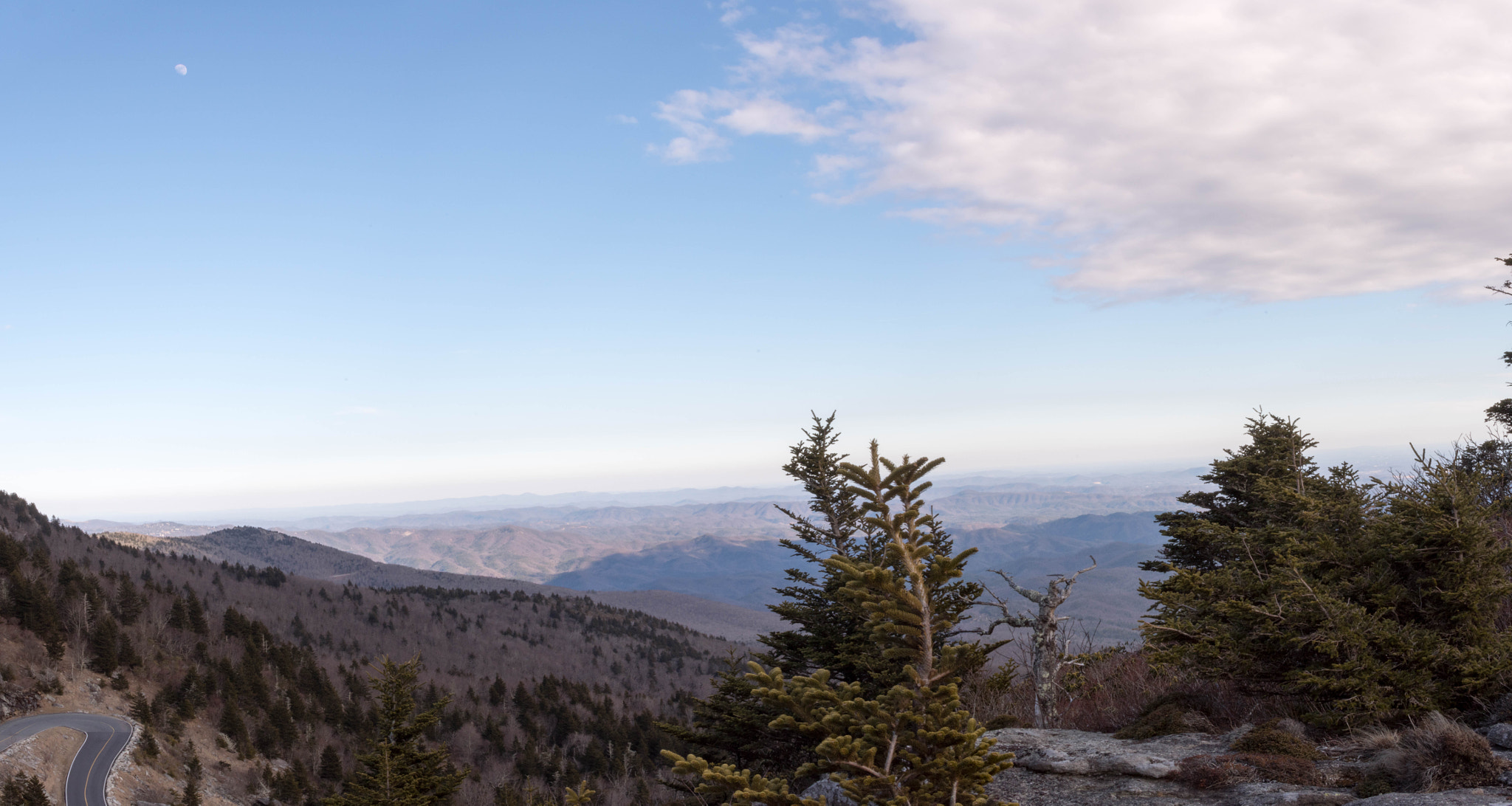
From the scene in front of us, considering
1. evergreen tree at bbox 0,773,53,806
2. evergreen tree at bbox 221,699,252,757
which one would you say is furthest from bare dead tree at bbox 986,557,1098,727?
evergreen tree at bbox 221,699,252,757

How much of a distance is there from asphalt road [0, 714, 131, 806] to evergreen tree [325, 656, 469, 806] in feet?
225

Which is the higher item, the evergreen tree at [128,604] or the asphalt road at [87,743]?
the evergreen tree at [128,604]

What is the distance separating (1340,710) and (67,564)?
15422 centimetres

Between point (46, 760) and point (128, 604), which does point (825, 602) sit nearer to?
Answer: point (46, 760)

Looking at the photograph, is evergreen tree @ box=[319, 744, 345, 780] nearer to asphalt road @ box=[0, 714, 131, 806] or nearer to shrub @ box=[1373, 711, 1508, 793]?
asphalt road @ box=[0, 714, 131, 806]

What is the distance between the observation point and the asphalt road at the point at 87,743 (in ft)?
212

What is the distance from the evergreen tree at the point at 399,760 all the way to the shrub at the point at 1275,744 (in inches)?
674

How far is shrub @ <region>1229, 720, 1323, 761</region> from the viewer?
9609 millimetres

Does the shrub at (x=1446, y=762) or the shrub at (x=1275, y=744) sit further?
the shrub at (x=1275, y=744)

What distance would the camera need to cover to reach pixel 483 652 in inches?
6781

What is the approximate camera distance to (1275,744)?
9.86m

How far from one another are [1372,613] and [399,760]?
22034 millimetres

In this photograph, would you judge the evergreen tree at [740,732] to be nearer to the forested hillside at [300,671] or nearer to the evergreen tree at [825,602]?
the evergreen tree at [825,602]

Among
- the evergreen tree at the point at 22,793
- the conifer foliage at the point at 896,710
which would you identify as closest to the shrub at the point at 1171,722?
the conifer foliage at the point at 896,710
